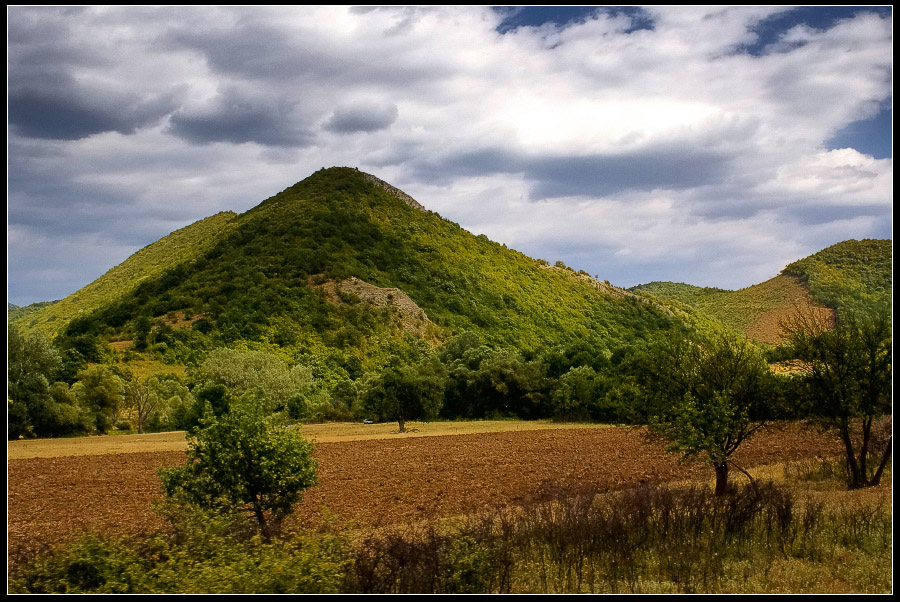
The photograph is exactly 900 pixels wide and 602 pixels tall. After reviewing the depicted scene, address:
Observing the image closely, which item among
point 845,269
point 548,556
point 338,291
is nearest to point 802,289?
point 845,269

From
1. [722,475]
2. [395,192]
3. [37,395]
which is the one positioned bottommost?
[722,475]

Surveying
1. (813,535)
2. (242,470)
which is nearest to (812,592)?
(813,535)

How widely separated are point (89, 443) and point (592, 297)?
94.9 m

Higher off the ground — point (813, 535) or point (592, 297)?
point (592, 297)

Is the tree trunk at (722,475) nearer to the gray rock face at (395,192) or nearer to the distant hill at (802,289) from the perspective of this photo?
the distant hill at (802,289)

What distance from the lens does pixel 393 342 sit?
92.5m

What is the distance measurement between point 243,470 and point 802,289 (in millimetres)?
128567

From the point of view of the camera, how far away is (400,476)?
31125 millimetres

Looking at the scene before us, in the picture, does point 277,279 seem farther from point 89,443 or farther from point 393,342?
point 89,443

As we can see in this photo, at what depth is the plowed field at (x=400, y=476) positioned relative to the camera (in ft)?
74.9

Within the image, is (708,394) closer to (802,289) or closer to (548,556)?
(548,556)

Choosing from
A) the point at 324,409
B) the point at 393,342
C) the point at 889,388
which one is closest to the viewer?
the point at 889,388

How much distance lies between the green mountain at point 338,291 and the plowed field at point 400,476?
37.3 metres

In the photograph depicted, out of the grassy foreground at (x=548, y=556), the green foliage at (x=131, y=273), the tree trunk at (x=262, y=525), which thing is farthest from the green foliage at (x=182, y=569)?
the green foliage at (x=131, y=273)
